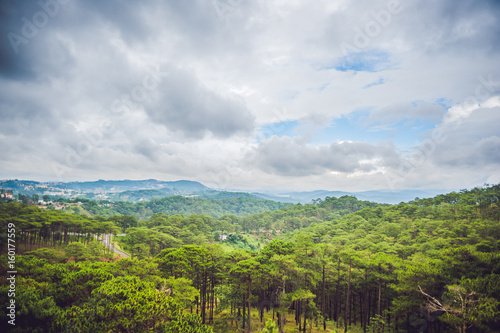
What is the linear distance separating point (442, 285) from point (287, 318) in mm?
16472

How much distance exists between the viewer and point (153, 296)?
10234 mm

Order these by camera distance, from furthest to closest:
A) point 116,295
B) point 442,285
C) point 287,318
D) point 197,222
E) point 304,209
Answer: point 304,209, point 197,222, point 287,318, point 442,285, point 116,295

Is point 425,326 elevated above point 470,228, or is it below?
below

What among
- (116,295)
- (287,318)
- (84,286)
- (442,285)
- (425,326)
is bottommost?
(287,318)

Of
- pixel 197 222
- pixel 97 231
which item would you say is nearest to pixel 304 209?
pixel 197 222

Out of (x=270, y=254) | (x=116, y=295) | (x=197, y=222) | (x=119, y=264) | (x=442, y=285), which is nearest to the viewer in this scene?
(x=116, y=295)

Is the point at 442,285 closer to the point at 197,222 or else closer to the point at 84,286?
the point at 84,286

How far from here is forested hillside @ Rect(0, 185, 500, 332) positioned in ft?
Result: 32.2

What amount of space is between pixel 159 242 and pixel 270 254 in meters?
35.7

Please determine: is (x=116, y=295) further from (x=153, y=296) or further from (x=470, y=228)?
(x=470, y=228)

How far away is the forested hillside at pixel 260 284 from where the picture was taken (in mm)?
9812

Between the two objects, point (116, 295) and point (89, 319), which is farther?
point (116, 295)

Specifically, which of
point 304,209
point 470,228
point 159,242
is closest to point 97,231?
point 159,242

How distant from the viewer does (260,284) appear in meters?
19.4
